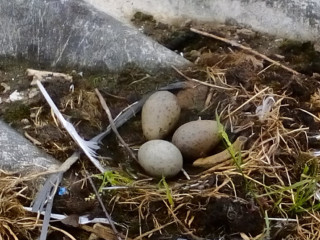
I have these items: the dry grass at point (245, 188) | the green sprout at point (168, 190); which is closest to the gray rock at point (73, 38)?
the dry grass at point (245, 188)

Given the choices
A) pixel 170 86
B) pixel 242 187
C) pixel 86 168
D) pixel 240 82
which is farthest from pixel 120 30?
pixel 242 187

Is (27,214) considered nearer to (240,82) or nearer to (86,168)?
(86,168)

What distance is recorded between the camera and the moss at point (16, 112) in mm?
2133

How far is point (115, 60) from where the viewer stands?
2.29m

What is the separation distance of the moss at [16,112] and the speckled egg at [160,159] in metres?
0.41

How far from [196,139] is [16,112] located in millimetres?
547

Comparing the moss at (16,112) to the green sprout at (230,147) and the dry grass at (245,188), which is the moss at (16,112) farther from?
the green sprout at (230,147)

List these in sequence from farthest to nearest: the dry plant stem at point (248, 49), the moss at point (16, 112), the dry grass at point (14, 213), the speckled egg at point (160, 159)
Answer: the dry plant stem at point (248, 49)
the moss at point (16, 112)
the speckled egg at point (160, 159)
the dry grass at point (14, 213)

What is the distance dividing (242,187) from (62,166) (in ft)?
1.52

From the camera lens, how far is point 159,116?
80.0 inches

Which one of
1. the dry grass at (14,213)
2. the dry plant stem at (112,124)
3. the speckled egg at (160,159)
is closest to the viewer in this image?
the dry grass at (14,213)

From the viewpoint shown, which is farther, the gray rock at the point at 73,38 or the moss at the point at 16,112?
the gray rock at the point at 73,38

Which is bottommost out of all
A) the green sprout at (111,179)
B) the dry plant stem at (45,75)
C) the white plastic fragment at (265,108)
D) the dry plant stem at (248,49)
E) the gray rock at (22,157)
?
the gray rock at (22,157)

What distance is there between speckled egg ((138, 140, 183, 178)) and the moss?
406mm
